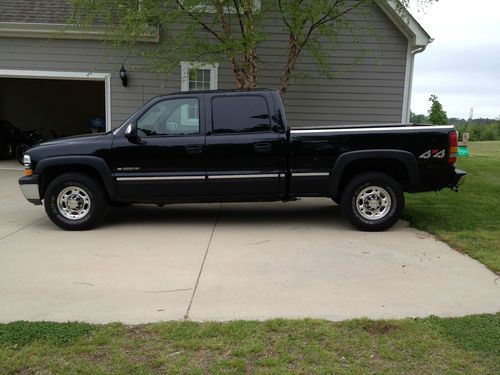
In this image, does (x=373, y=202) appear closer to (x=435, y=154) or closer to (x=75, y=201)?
(x=435, y=154)

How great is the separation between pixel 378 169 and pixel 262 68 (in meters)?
6.17

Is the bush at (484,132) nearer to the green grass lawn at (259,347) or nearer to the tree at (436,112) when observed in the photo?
the tree at (436,112)

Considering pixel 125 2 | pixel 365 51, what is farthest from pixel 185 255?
pixel 365 51

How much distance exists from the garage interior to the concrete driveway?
12.5 metres

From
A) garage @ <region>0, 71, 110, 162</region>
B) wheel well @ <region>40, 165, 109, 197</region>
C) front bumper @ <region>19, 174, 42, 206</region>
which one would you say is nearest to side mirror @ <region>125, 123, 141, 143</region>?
wheel well @ <region>40, 165, 109, 197</region>

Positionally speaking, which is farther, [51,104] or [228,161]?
[51,104]

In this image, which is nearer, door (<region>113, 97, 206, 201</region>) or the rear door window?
door (<region>113, 97, 206, 201</region>)

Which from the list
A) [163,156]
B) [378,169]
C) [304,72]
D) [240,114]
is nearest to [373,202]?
[378,169]

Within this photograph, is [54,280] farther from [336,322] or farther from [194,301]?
[336,322]

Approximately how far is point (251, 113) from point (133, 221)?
8.21 ft

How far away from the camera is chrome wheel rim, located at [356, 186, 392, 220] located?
22.4 ft

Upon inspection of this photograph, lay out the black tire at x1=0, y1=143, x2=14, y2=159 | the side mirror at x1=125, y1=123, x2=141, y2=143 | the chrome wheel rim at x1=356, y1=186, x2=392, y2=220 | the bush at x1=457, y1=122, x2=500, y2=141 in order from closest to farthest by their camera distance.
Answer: the side mirror at x1=125, y1=123, x2=141, y2=143 → the chrome wheel rim at x1=356, y1=186, x2=392, y2=220 → the black tire at x1=0, y1=143, x2=14, y2=159 → the bush at x1=457, y1=122, x2=500, y2=141

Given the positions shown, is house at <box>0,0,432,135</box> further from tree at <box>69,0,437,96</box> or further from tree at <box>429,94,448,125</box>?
tree at <box>429,94,448,125</box>

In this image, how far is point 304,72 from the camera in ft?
40.2
